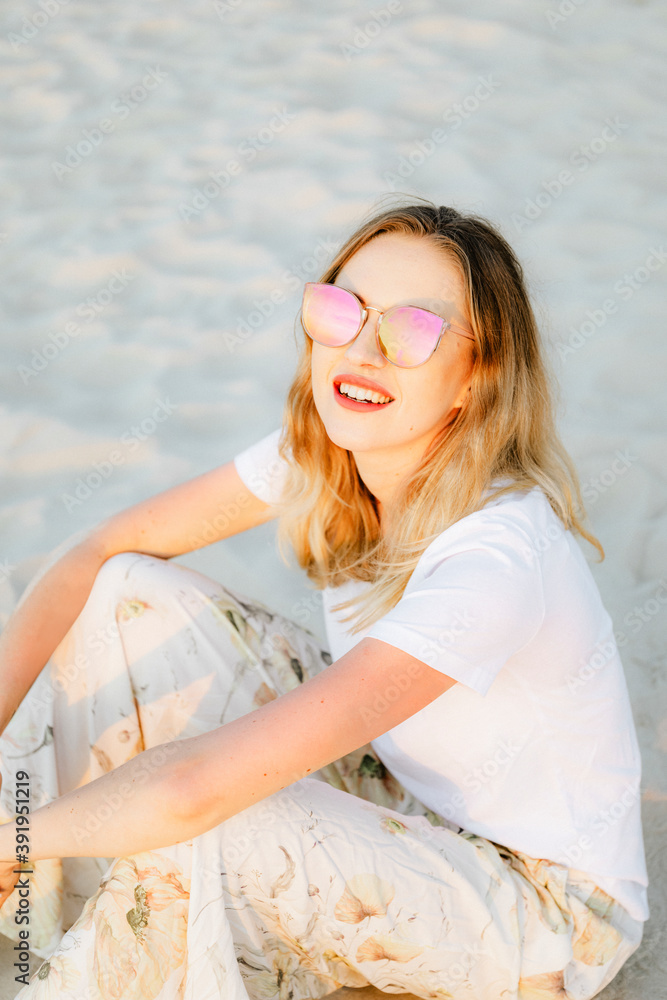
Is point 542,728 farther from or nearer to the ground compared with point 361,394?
nearer to the ground

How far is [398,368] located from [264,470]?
1.56 feet

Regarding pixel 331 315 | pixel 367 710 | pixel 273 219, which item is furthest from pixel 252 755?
pixel 273 219

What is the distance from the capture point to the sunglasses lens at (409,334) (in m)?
1.50

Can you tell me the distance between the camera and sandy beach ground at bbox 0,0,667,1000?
2.70 metres

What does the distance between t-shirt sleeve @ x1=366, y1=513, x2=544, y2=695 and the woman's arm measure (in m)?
0.03

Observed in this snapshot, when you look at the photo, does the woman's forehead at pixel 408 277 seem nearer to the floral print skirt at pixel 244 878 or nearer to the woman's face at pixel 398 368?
the woman's face at pixel 398 368

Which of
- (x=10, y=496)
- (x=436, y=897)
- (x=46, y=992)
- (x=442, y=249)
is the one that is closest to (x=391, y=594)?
(x=436, y=897)

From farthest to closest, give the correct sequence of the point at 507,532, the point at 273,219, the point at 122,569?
the point at 273,219
the point at 122,569
the point at 507,532

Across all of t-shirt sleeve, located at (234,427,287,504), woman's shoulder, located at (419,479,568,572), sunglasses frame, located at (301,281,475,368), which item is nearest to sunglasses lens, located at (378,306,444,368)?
sunglasses frame, located at (301,281,475,368)

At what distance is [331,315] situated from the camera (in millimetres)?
1592

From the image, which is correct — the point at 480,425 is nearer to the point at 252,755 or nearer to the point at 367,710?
the point at 367,710

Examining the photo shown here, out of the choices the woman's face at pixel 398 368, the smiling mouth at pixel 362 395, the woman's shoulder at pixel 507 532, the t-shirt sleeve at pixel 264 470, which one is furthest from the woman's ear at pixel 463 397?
the t-shirt sleeve at pixel 264 470

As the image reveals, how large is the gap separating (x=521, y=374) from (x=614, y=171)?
8.77 feet

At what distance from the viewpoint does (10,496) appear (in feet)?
9.08
